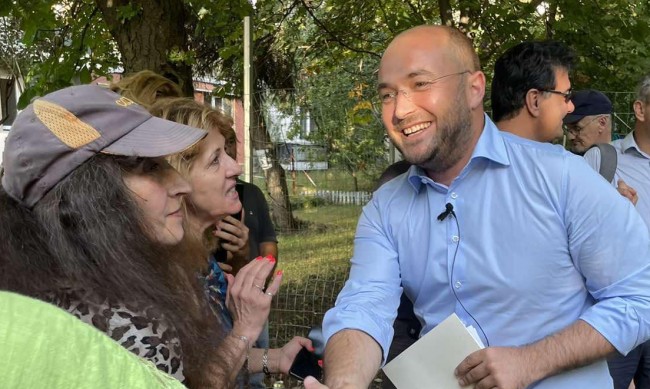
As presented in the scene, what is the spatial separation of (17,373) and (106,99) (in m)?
1.15

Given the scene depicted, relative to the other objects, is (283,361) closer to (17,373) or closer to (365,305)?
(365,305)

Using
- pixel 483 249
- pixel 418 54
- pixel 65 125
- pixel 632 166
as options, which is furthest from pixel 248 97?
pixel 65 125

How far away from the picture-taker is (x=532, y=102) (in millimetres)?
2916

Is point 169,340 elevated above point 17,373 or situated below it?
below

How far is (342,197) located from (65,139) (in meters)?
3.78

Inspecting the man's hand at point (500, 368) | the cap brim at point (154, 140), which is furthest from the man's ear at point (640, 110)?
the cap brim at point (154, 140)

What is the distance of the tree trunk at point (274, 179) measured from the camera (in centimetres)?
538

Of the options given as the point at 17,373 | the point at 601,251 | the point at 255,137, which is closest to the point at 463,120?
the point at 601,251

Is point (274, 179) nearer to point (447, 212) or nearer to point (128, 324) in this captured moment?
point (447, 212)

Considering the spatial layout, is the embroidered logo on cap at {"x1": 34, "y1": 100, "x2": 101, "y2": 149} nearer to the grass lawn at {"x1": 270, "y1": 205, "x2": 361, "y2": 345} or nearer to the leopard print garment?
the leopard print garment

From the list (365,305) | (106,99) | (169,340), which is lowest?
(365,305)

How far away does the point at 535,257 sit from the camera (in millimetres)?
1966

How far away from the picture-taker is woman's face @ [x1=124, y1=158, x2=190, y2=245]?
5.39 ft

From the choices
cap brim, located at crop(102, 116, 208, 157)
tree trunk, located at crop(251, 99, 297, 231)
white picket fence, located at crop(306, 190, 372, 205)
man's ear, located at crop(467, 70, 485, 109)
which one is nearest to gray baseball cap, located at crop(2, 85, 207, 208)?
cap brim, located at crop(102, 116, 208, 157)
